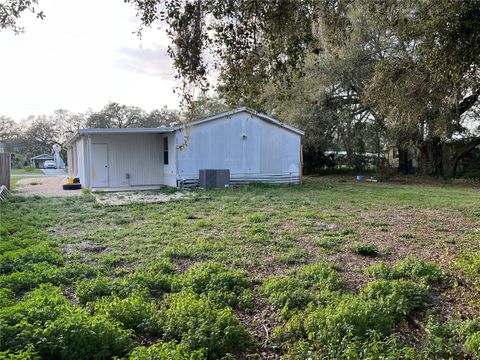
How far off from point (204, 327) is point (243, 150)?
14289mm

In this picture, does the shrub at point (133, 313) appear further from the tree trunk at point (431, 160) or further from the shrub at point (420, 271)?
the tree trunk at point (431, 160)

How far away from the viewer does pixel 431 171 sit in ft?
70.0

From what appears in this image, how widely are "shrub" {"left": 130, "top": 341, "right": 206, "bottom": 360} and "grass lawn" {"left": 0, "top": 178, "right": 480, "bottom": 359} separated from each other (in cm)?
1

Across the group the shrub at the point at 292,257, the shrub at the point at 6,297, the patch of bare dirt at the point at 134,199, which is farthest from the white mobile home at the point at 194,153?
the shrub at the point at 6,297

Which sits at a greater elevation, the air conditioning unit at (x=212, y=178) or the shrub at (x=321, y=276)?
the air conditioning unit at (x=212, y=178)

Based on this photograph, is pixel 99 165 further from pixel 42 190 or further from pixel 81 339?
pixel 81 339

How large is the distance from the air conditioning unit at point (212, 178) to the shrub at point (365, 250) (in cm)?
1052

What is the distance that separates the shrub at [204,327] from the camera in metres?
3.08

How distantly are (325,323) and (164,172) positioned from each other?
1527cm

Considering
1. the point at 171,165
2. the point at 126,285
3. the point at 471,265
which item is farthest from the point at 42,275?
the point at 171,165

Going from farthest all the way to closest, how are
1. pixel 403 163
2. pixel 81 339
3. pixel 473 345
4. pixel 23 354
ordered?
pixel 403 163, pixel 473 345, pixel 81 339, pixel 23 354

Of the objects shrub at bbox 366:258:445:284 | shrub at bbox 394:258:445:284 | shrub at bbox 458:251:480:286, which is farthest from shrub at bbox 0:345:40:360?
shrub at bbox 458:251:480:286

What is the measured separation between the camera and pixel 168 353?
273cm

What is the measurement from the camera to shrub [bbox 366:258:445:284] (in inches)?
179
